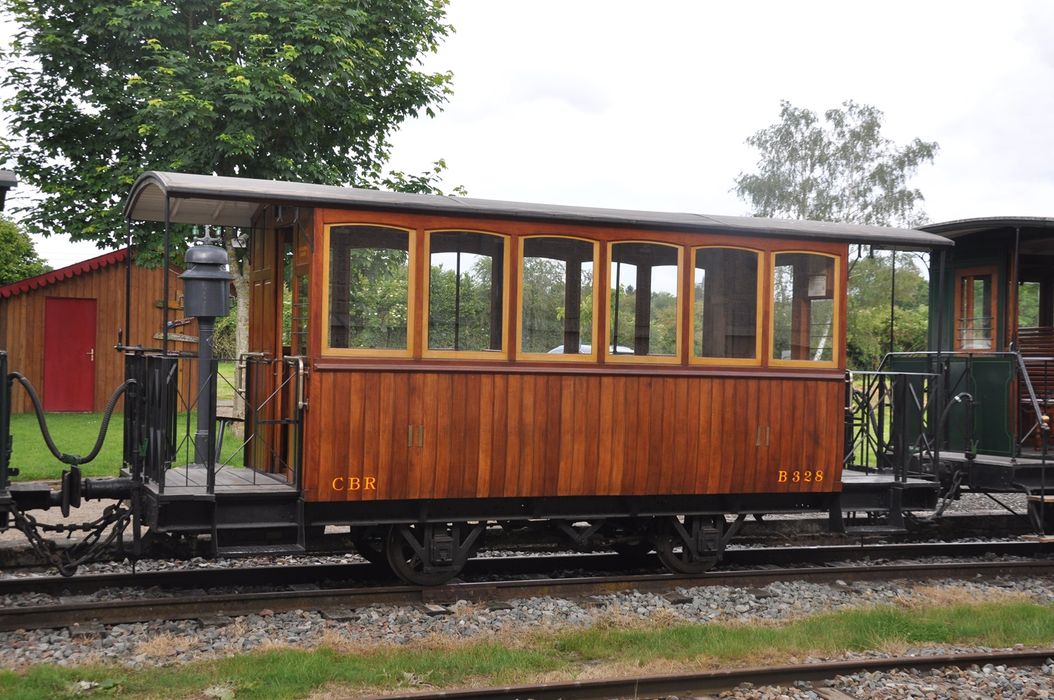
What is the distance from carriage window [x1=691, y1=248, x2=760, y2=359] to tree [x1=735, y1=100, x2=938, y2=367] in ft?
Result: 104

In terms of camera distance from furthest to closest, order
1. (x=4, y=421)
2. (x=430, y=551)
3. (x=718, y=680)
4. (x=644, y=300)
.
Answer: (x=644, y=300) → (x=430, y=551) → (x=4, y=421) → (x=718, y=680)

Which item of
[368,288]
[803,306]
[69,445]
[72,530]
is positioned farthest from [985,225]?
[69,445]

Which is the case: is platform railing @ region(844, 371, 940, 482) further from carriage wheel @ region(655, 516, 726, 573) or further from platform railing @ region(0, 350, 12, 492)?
platform railing @ region(0, 350, 12, 492)

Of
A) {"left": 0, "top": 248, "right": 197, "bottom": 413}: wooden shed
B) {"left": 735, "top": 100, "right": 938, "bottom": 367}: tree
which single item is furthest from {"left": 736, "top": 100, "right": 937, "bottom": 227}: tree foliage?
{"left": 0, "top": 248, "right": 197, "bottom": 413}: wooden shed

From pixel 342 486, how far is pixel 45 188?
11279mm

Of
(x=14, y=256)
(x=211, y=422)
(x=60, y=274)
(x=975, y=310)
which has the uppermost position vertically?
(x=14, y=256)

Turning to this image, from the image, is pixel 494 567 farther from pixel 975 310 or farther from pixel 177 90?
pixel 177 90

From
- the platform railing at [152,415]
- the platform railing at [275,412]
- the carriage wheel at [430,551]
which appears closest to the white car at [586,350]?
the carriage wheel at [430,551]

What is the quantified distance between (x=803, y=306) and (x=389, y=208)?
3.96 meters

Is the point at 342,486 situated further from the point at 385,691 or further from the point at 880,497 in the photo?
the point at 880,497

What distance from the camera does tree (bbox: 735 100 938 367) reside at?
39906mm

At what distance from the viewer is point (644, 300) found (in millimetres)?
9055

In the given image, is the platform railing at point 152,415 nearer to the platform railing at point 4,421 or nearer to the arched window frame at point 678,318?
the platform railing at point 4,421

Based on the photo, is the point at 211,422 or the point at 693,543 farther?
the point at 693,543
